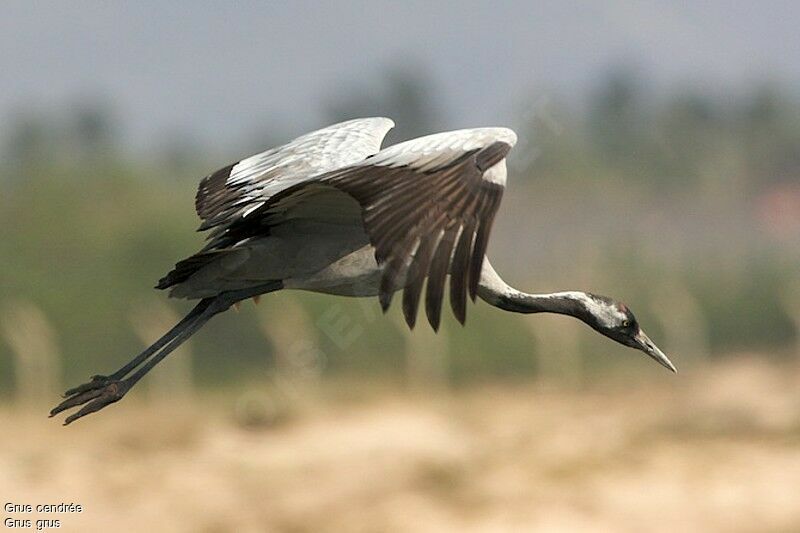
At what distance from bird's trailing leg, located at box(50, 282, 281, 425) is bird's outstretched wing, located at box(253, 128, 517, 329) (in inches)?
63.1

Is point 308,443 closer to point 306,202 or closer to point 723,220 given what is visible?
point 723,220

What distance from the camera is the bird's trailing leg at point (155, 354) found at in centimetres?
1166

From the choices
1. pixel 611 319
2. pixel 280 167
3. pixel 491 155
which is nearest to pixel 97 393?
pixel 280 167

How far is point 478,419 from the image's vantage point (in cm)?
5150

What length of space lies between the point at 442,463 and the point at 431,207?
108 ft

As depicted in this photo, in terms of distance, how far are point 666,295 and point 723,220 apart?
4.68 metres

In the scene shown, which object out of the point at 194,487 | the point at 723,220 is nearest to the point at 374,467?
the point at 194,487

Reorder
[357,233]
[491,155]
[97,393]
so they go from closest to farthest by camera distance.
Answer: [491,155] < [357,233] < [97,393]

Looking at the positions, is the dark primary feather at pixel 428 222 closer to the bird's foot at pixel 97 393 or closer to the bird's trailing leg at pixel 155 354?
the bird's trailing leg at pixel 155 354

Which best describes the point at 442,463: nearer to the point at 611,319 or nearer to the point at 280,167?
the point at 280,167

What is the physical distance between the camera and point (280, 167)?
42.5 feet

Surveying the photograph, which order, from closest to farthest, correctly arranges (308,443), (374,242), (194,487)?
(374,242), (194,487), (308,443)

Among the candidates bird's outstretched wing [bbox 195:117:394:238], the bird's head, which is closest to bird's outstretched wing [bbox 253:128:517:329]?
bird's outstretched wing [bbox 195:117:394:238]

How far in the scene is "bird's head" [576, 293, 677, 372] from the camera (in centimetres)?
1242
